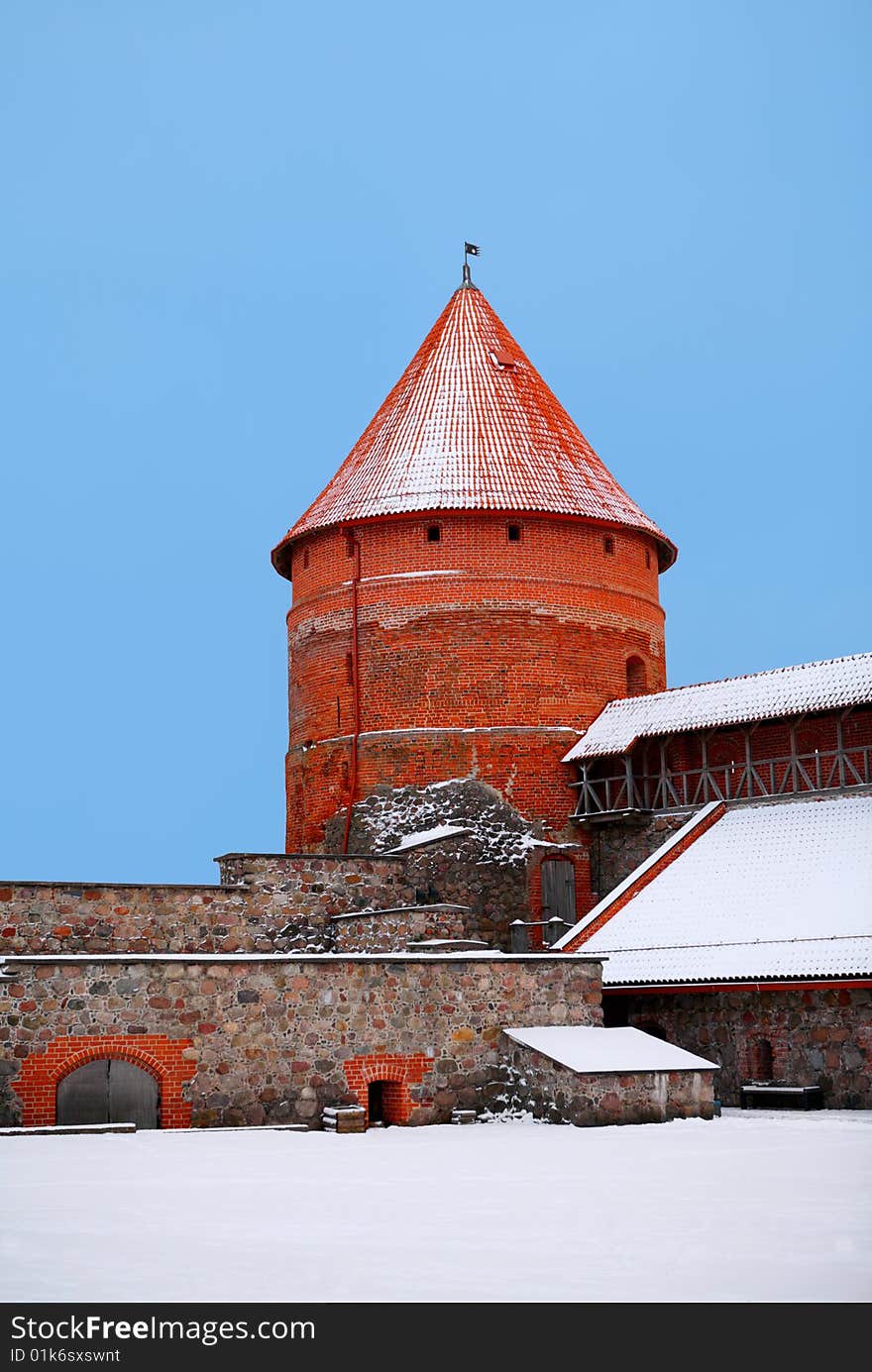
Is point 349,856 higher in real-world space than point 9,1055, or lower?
higher

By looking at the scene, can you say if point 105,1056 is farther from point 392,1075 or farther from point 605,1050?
point 605,1050

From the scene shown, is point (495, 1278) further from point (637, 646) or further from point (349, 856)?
point (637, 646)

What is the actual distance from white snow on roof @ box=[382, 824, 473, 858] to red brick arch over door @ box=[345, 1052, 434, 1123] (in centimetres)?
839

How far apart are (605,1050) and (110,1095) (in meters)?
5.13

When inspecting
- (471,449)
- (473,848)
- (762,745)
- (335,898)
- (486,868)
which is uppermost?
(471,449)

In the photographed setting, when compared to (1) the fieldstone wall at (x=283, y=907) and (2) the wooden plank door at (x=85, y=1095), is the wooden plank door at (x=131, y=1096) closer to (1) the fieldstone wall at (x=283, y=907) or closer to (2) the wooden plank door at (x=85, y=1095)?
(2) the wooden plank door at (x=85, y=1095)

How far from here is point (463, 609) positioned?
28.5 metres

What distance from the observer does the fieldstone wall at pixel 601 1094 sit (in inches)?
687

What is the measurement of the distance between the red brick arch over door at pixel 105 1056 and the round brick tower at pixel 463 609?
11100 mm

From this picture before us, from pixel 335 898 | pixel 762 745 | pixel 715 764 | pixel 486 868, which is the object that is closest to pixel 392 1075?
pixel 335 898

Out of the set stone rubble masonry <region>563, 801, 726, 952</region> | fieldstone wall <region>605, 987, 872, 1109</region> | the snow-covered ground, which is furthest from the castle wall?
the snow-covered ground
